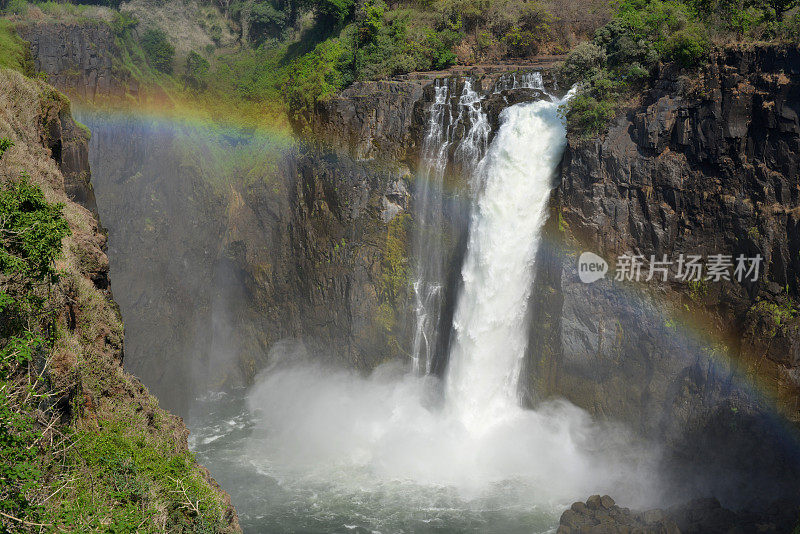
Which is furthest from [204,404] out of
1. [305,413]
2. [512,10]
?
[512,10]

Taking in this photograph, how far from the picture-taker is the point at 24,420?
9906mm

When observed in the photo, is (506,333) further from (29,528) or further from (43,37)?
(43,37)

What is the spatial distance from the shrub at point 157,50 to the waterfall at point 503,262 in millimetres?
24326

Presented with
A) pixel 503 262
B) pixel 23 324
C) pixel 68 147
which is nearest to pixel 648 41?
pixel 503 262

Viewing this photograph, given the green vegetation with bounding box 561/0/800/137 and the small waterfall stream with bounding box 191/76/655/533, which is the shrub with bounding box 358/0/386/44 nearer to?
the small waterfall stream with bounding box 191/76/655/533

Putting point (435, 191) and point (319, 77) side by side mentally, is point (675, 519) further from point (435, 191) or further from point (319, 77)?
point (319, 77)

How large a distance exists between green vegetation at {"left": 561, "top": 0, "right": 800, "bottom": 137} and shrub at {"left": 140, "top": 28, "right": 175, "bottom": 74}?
1026 inches

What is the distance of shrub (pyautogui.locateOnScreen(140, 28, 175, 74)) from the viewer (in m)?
40.2

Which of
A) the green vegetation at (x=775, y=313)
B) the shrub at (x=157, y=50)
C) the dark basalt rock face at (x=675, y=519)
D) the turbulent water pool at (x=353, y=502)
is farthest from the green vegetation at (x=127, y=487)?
the shrub at (x=157, y=50)

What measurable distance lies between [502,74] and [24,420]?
23.8 metres

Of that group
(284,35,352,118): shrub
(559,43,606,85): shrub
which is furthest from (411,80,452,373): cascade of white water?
(284,35,352,118): shrub

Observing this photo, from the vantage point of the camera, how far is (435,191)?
93.1 ft

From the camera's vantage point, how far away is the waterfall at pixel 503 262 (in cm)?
2523

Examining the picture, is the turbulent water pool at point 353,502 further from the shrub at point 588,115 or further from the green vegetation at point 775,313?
the shrub at point 588,115
